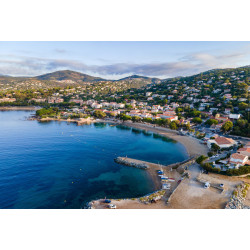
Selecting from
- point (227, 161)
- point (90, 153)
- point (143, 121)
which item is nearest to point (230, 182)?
point (227, 161)

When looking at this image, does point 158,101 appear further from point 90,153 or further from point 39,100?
point 39,100

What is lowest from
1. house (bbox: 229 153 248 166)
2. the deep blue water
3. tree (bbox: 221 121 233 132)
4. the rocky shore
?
the deep blue water

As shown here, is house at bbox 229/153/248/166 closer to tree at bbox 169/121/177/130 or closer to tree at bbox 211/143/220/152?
tree at bbox 211/143/220/152

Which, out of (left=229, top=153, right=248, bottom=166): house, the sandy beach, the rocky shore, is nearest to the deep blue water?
the sandy beach

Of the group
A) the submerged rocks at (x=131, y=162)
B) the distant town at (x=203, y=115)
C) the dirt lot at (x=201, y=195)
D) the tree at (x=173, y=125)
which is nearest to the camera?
the dirt lot at (x=201, y=195)

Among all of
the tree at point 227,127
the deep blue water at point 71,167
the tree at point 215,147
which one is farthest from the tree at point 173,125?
the tree at point 215,147

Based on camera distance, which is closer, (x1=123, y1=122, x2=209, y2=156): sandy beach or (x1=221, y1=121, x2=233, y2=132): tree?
(x1=123, y1=122, x2=209, y2=156): sandy beach

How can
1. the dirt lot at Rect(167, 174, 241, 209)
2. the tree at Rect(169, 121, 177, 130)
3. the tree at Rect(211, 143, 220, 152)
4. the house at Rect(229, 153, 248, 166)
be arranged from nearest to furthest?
the dirt lot at Rect(167, 174, 241, 209)
the house at Rect(229, 153, 248, 166)
the tree at Rect(211, 143, 220, 152)
the tree at Rect(169, 121, 177, 130)

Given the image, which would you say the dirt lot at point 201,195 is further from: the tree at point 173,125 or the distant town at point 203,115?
the tree at point 173,125
